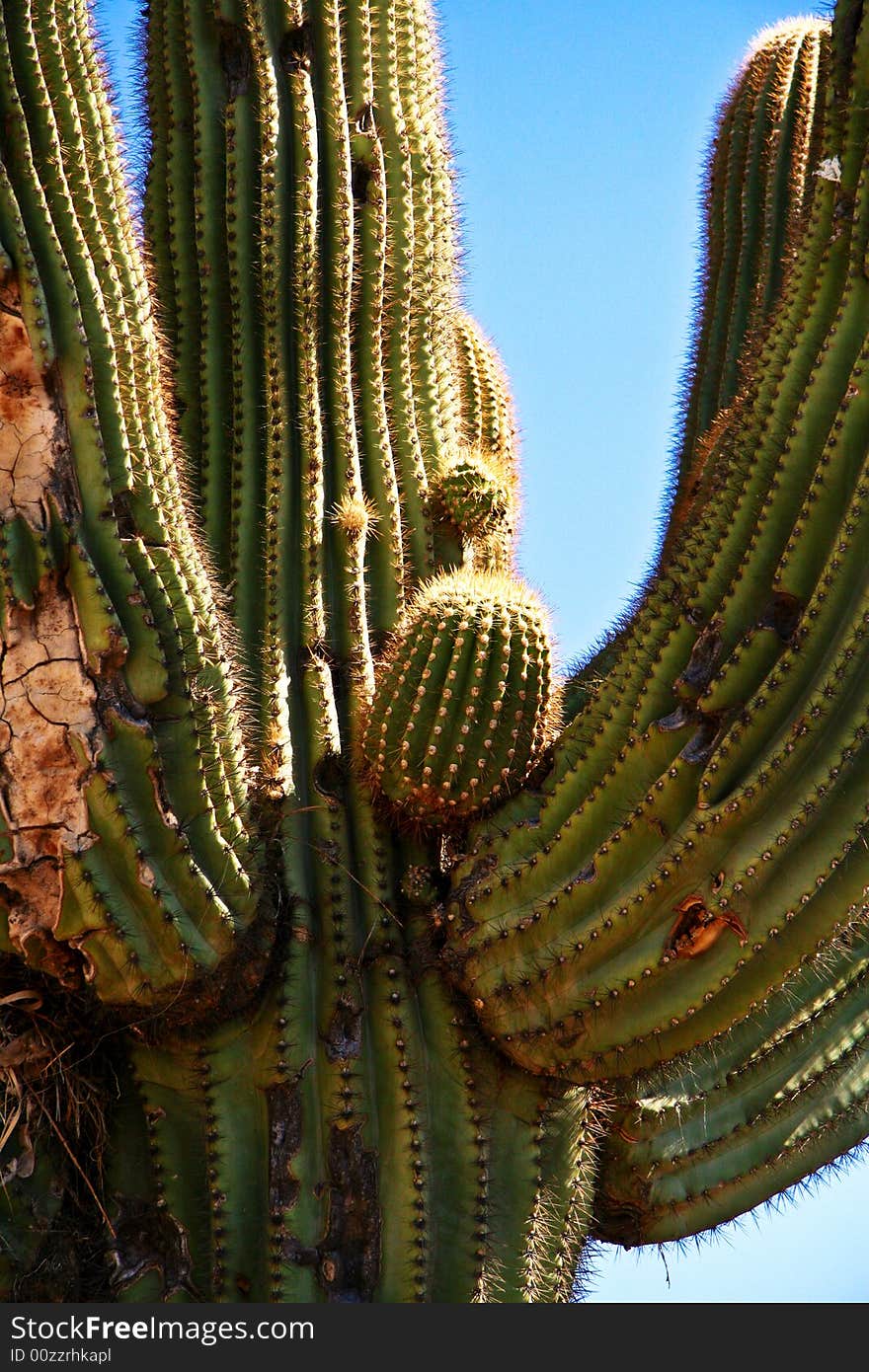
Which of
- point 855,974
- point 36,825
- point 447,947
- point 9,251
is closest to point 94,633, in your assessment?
point 36,825

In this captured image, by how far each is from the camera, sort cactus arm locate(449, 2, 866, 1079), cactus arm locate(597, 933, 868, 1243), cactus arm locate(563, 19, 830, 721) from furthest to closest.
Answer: cactus arm locate(563, 19, 830, 721)
cactus arm locate(597, 933, 868, 1243)
cactus arm locate(449, 2, 866, 1079)

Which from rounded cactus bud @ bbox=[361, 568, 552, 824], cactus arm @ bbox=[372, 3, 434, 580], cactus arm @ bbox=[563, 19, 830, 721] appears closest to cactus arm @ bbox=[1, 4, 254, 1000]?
rounded cactus bud @ bbox=[361, 568, 552, 824]

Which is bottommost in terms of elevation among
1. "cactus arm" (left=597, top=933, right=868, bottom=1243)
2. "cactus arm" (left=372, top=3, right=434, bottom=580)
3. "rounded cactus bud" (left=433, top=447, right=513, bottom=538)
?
"cactus arm" (left=597, top=933, right=868, bottom=1243)

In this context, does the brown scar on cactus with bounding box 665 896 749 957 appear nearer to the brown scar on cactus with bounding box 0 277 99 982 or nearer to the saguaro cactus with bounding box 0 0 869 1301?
the saguaro cactus with bounding box 0 0 869 1301

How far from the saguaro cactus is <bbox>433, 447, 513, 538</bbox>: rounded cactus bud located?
0.24 m

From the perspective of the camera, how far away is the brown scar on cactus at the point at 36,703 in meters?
3.33

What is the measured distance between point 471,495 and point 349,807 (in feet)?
3.33

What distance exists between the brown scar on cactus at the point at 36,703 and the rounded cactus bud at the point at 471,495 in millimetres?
1289

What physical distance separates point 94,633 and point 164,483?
1.36 feet

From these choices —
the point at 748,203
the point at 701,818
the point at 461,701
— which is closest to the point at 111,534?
the point at 461,701

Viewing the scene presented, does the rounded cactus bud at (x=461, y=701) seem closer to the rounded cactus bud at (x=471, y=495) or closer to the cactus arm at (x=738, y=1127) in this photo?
the rounded cactus bud at (x=471, y=495)

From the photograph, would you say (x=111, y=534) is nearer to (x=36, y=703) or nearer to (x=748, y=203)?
(x=36, y=703)

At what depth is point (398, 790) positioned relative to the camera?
374 centimetres

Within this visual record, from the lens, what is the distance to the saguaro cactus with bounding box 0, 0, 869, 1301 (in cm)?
328
